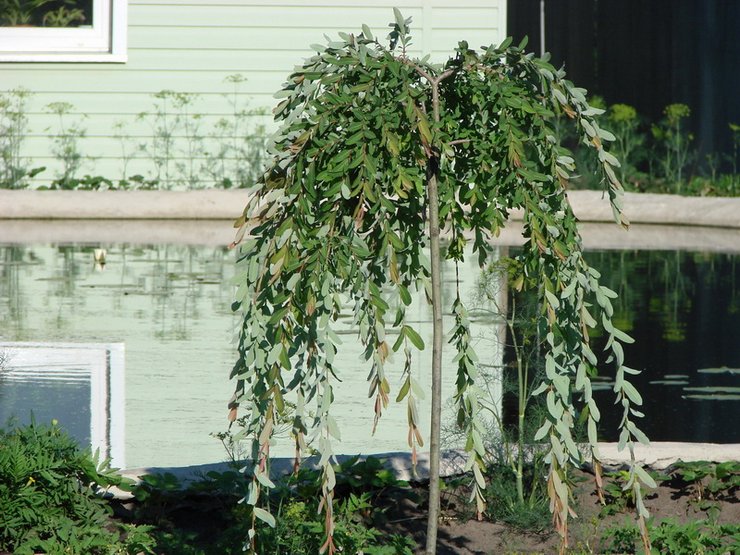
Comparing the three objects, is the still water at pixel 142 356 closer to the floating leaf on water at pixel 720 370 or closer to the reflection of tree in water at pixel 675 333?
the reflection of tree in water at pixel 675 333

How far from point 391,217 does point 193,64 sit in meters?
12.9

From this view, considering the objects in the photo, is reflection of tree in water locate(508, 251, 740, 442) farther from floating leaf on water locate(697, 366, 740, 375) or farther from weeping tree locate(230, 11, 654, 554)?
weeping tree locate(230, 11, 654, 554)

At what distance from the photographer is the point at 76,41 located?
1636 cm

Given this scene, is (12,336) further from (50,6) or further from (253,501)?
(50,6)

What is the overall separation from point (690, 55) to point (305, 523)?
1588 cm

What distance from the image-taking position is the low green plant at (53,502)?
425cm

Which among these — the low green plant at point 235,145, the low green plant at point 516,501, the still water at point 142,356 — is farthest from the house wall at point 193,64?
the low green plant at point 516,501

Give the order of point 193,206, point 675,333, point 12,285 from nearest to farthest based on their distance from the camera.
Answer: point 675,333
point 12,285
point 193,206

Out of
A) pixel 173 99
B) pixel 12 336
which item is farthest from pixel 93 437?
pixel 173 99

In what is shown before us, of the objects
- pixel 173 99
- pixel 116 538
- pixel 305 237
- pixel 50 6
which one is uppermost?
pixel 50 6

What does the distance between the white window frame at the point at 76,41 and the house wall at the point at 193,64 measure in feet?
0.39

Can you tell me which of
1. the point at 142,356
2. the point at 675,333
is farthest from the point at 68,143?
the point at 675,333

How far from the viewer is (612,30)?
20172mm

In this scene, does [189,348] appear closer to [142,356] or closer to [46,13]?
[142,356]
